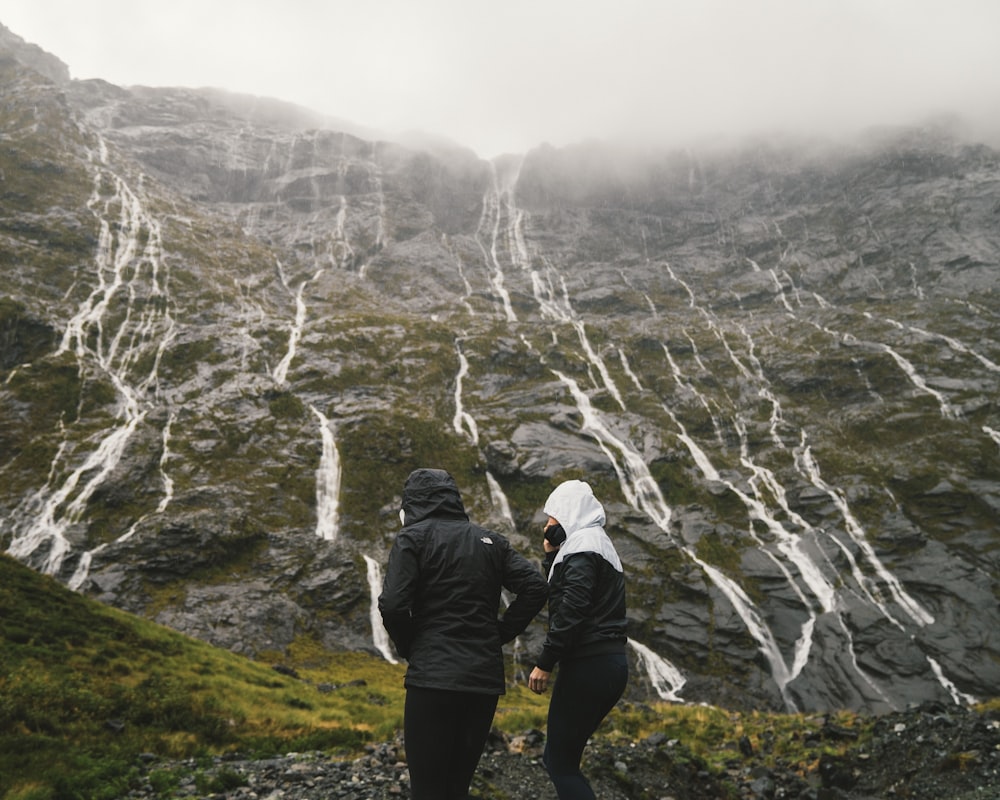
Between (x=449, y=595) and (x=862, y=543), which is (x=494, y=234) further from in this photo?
(x=449, y=595)

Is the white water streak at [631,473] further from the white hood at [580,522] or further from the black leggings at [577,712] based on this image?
the black leggings at [577,712]

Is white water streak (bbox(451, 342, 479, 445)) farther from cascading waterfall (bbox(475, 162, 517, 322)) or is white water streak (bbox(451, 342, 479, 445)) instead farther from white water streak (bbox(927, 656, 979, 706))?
white water streak (bbox(927, 656, 979, 706))

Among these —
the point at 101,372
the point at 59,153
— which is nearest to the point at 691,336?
the point at 101,372

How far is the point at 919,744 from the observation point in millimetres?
12734

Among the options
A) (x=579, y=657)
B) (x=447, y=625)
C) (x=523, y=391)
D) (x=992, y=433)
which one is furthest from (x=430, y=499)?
(x=992, y=433)

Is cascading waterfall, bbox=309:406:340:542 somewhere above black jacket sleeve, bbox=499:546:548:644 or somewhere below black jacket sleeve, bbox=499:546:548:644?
below

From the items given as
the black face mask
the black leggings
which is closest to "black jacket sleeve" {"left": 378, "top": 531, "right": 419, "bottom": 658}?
the black leggings

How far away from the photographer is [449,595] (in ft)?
19.7

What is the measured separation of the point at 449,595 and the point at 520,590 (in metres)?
0.89

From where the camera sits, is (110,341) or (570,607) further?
(110,341)

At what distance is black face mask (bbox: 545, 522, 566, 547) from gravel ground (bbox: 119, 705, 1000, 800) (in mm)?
4739

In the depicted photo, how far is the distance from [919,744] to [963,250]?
145m

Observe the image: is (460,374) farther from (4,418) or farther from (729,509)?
(4,418)

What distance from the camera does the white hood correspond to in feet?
22.9
